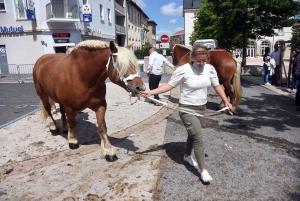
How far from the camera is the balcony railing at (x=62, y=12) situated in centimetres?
1873

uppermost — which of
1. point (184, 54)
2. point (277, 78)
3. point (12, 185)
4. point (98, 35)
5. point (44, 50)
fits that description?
point (98, 35)

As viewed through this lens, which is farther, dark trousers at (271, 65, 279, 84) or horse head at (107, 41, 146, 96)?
dark trousers at (271, 65, 279, 84)

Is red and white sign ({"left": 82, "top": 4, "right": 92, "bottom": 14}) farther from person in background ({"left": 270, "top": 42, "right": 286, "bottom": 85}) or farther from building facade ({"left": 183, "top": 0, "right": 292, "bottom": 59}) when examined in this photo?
building facade ({"left": 183, "top": 0, "right": 292, "bottom": 59})

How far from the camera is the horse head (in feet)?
9.57

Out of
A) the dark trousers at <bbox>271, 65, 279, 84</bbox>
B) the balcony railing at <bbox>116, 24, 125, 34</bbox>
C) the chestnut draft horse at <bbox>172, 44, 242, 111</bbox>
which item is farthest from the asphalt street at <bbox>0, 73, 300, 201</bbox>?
the balcony railing at <bbox>116, 24, 125, 34</bbox>

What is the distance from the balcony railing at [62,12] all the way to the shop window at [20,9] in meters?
1.73

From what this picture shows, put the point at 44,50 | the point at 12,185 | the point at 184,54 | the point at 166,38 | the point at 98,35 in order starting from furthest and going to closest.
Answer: the point at 98,35
the point at 44,50
the point at 166,38
the point at 184,54
the point at 12,185

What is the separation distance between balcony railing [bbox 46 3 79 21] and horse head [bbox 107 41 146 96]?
18618 mm

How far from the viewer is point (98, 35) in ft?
81.9

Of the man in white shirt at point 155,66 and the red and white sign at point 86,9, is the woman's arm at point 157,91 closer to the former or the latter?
the man in white shirt at point 155,66

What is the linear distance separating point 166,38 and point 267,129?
365 inches

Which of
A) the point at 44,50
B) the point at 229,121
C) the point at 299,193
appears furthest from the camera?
the point at 44,50

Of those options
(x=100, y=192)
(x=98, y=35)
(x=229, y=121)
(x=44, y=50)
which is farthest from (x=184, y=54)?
(x=98, y=35)

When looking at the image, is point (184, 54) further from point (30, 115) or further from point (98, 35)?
point (98, 35)
